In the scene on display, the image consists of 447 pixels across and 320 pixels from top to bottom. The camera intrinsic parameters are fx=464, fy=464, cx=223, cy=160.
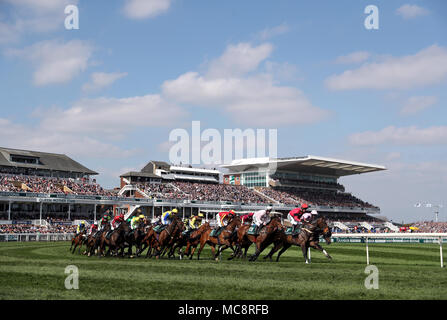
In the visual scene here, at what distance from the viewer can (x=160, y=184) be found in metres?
57.6

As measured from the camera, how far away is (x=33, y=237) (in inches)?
1401

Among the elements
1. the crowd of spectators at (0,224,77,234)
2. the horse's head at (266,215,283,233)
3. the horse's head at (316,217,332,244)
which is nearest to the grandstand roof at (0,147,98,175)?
the crowd of spectators at (0,224,77,234)

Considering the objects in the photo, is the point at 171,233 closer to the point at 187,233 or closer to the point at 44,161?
the point at 187,233

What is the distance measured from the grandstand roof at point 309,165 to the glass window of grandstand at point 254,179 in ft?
3.01

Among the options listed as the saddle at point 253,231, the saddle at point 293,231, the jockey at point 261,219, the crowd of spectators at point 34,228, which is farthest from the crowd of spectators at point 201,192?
the saddle at point 293,231

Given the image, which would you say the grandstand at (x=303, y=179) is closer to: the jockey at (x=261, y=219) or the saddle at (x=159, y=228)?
the saddle at (x=159, y=228)

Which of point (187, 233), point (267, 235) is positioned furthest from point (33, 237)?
point (267, 235)

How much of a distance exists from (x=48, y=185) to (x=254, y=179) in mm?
32172

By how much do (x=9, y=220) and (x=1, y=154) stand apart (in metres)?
13.3

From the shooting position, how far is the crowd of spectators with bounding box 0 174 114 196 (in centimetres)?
4406

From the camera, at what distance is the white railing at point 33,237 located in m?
34.1

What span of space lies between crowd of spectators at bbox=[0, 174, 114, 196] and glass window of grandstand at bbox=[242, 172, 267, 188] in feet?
83.4

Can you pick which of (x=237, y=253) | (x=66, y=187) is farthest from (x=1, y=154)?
(x=237, y=253)
